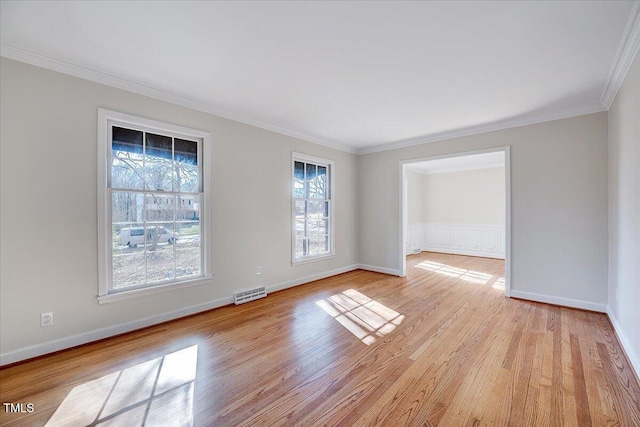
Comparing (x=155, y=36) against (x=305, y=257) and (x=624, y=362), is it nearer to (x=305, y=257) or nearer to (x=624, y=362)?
Result: (x=305, y=257)

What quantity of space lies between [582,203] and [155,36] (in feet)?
16.6

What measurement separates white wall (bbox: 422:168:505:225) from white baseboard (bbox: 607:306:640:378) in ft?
15.5

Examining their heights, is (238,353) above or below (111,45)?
below

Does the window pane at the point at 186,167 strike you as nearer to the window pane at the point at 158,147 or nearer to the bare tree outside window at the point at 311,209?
the window pane at the point at 158,147

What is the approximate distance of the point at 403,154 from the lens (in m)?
5.18

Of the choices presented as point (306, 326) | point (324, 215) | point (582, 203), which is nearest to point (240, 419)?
point (306, 326)

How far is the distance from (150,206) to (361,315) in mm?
2815

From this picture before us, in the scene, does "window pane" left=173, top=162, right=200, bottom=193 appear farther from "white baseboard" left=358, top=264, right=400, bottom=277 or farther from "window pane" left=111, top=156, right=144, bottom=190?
"white baseboard" left=358, top=264, right=400, bottom=277

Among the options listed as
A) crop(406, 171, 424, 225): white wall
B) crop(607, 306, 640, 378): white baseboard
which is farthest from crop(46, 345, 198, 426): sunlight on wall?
crop(406, 171, 424, 225): white wall

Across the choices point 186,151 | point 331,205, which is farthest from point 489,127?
point 186,151

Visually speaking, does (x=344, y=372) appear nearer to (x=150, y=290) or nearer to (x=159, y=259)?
(x=150, y=290)

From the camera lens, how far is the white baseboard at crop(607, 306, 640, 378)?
6.74ft

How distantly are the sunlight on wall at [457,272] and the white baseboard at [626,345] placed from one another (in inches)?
73.3

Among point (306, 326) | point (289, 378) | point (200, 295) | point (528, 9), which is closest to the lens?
point (528, 9)
